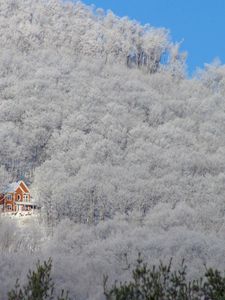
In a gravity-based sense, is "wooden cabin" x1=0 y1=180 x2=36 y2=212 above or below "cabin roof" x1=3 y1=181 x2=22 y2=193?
below

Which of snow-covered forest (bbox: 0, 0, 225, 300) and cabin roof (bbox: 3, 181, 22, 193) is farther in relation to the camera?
cabin roof (bbox: 3, 181, 22, 193)

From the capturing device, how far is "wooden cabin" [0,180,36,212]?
4003 cm

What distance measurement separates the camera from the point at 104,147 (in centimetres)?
4797

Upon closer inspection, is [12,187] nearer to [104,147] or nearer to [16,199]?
[16,199]

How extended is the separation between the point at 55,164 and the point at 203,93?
3243 centimetres

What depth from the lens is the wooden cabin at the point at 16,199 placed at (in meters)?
40.0

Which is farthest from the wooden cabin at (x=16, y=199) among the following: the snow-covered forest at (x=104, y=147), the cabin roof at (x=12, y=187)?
the snow-covered forest at (x=104, y=147)

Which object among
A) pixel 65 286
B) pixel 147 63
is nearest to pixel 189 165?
pixel 65 286

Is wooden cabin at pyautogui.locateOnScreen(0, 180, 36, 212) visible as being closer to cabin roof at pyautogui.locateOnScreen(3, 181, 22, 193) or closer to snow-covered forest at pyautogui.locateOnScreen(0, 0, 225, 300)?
cabin roof at pyautogui.locateOnScreen(3, 181, 22, 193)

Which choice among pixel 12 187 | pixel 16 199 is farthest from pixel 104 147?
pixel 16 199

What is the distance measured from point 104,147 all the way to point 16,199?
11.2 meters

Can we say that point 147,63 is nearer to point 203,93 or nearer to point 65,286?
point 203,93

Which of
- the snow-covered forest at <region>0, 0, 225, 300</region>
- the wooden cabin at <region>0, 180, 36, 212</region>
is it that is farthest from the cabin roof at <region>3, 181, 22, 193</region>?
the snow-covered forest at <region>0, 0, 225, 300</region>

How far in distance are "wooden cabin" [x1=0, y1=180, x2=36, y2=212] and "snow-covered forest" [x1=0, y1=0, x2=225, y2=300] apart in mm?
1085
